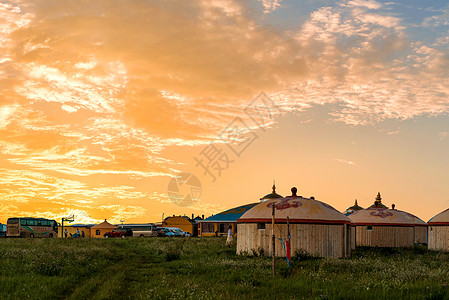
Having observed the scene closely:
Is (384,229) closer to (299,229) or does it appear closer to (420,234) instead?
(420,234)

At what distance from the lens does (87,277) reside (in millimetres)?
20188

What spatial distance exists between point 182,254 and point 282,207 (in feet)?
24.5

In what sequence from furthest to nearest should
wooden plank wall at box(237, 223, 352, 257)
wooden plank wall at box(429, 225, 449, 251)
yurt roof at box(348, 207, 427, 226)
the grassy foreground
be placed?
yurt roof at box(348, 207, 427, 226) → wooden plank wall at box(429, 225, 449, 251) → wooden plank wall at box(237, 223, 352, 257) → the grassy foreground

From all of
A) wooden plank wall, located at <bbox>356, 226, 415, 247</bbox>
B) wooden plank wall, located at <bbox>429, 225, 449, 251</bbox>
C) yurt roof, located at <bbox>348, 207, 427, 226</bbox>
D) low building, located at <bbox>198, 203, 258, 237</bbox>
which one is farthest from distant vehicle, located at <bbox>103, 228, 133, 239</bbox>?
wooden plank wall, located at <bbox>429, 225, 449, 251</bbox>

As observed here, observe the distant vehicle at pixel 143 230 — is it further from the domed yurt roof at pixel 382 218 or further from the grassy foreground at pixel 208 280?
the grassy foreground at pixel 208 280

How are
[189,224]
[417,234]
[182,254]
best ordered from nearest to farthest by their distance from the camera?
[182,254]
[417,234]
[189,224]

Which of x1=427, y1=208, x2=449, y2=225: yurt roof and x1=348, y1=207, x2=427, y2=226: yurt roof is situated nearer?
x1=427, y1=208, x2=449, y2=225: yurt roof

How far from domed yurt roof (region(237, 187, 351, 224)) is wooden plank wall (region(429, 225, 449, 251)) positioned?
56.8 feet

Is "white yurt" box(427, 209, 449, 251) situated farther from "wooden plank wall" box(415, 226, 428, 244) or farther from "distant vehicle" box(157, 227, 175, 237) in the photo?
"distant vehicle" box(157, 227, 175, 237)

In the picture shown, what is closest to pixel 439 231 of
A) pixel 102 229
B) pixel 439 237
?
pixel 439 237

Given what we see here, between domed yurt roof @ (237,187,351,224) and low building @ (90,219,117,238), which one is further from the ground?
domed yurt roof @ (237,187,351,224)

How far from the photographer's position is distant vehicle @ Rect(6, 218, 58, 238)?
238 feet

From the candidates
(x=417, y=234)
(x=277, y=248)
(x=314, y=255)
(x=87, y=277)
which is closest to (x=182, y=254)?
(x=277, y=248)

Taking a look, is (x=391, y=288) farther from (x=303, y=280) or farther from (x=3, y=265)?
(x=3, y=265)
